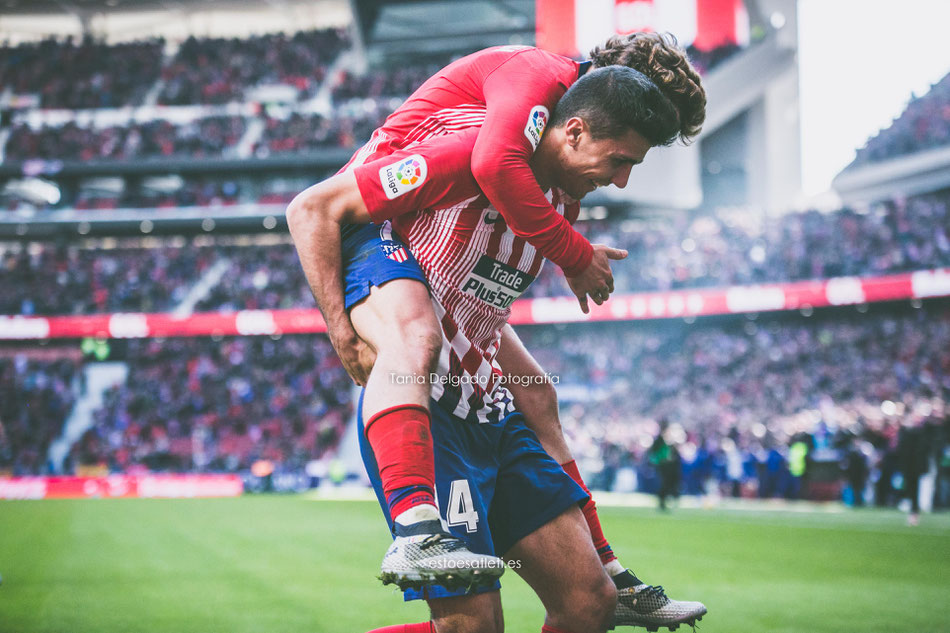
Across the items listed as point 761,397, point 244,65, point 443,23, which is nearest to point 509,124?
point 761,397

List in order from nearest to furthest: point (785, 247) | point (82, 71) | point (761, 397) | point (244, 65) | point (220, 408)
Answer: point (761, 397) → point (785, 247) → point (220, 408) → point (244, 65) → point (82, 71)

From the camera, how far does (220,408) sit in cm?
3080

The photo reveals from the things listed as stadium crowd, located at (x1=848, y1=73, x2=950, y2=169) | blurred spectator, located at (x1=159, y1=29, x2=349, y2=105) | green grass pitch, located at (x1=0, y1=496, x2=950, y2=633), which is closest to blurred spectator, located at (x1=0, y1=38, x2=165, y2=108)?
blurred spectator, located at (x1=159, y1=29, x2=349, y2=105)

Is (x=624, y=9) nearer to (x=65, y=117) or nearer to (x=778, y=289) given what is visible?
(x=778, y=289)

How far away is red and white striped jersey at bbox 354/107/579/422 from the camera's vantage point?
2748 mm

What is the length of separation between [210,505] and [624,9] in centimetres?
2246

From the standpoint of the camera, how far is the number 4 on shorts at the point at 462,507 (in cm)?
270

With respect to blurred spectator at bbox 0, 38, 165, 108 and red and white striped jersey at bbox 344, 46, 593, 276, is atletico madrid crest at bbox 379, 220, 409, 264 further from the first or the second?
blurred spectator at bbox 0, 38, 165, 108

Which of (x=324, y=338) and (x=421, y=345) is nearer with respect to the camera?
(x=421, y=345)

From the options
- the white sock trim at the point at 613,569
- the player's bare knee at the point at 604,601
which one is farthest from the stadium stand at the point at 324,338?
the player's bare knee at the point at 604,601

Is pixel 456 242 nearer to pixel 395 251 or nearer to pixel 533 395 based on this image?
pixel 395 251

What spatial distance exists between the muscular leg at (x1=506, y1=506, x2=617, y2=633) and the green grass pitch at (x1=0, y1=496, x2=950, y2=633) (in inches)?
113

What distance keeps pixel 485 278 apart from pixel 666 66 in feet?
3.21

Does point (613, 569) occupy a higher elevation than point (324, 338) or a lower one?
lower
